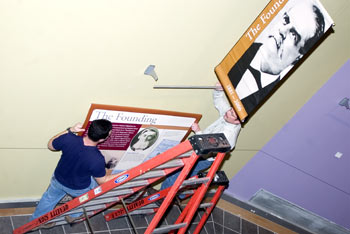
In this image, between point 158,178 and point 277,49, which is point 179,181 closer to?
point 158,178

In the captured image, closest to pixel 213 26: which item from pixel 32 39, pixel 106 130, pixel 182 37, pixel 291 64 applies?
pixel 182 37

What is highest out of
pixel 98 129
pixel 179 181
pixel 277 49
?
pixel 277 49

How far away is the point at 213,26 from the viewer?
13.1 feet

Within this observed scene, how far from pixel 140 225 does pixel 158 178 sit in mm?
1473

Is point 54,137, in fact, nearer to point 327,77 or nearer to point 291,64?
point 291,64

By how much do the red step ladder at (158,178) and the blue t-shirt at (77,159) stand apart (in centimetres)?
18

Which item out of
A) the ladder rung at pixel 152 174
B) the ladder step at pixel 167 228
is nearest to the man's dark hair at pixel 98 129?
the ladder rung at pixel 152 174

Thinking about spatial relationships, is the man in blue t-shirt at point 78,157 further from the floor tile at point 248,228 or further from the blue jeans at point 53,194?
the floor tile at point 248,228

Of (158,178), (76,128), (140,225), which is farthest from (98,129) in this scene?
(140,225)

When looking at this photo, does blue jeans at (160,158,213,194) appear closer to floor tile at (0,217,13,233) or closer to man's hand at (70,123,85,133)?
man's hand at (70,123,85,133)

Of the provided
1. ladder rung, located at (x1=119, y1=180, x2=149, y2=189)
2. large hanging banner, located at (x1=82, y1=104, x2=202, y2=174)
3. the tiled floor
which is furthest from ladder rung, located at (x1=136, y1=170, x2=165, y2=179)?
the tiled floor

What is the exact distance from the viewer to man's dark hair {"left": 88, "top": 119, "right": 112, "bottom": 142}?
3.73m

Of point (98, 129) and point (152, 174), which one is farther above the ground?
point (98, 129)

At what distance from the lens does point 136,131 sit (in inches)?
172
